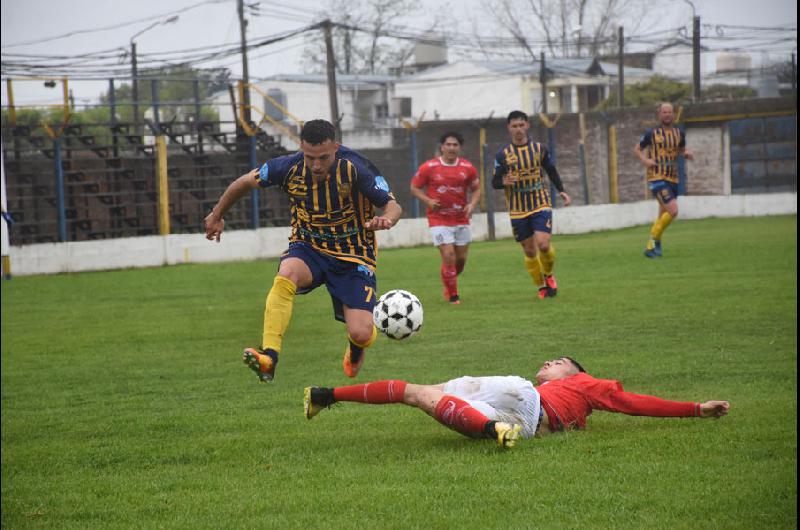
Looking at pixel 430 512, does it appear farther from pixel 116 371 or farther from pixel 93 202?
pixel 93 202

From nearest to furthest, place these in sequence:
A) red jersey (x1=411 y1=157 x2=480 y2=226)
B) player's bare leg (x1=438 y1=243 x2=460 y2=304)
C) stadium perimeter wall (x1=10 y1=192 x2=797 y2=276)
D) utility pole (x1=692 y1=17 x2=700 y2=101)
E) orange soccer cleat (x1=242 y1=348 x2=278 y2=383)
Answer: orange soccer cleat (x1=242 y1=348 x2=278 y2=383), player's bare leg (x1=438 y1=243 x2=460 y2=304), red jersey (x1=411 y1=157 x2=480 y2=226), stadium perimeter wall (x1=10 y1=192 x2=797 y2=276), utility pole (x1=692 y1=17 x2=700 y2=101)

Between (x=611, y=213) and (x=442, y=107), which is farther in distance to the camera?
(x=442, y=107)

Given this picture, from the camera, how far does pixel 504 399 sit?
22.6 feet

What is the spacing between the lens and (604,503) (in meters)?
5.54

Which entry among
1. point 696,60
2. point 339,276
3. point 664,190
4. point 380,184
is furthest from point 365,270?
point 696,60

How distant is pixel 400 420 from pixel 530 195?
24.2 feet

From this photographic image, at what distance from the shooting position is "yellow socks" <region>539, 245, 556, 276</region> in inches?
582

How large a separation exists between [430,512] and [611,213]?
2545cm

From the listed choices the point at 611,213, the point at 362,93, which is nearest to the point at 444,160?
the point at 611,213

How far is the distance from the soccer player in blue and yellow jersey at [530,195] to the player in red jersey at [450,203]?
0.52m

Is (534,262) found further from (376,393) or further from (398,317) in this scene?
(376,393)

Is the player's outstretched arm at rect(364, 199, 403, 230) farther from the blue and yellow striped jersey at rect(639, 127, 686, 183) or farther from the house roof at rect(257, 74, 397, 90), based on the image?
the house roof at rect(257, 74, 397, 90)

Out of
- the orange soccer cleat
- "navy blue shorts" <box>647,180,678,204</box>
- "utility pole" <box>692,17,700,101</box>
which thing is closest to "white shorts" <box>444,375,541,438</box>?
the orange soccer cleat

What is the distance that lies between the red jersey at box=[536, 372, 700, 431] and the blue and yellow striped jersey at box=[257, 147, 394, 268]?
1913 mm
